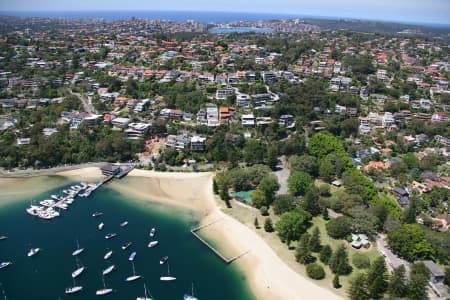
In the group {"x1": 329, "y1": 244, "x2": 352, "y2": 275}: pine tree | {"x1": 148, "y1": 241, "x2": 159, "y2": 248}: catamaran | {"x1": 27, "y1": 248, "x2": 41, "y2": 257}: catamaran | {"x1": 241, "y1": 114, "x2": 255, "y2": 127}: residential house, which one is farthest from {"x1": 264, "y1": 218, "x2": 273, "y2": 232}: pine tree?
{"x1": 241, "y1": 114, "x2": 255, "y2": 127}: residential house

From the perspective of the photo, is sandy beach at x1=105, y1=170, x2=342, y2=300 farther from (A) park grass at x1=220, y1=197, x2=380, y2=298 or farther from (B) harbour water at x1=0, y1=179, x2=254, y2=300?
(B) harbour water at x1=0, y1=179, x2=254, y2=300

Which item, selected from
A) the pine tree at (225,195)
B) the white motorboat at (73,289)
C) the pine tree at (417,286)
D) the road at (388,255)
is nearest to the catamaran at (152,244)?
the white motorboat at (73,289)

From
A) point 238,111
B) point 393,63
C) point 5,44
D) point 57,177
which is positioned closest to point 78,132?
point 57,177

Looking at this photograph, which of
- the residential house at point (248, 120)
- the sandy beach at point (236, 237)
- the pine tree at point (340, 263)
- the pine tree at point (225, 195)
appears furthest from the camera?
the residential house at point (248, 120)

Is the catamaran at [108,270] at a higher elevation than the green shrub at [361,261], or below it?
below

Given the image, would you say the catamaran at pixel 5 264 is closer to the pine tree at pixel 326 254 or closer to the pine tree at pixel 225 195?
the pine tree at pixel 225 195

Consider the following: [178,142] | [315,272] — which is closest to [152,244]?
[315,272]
